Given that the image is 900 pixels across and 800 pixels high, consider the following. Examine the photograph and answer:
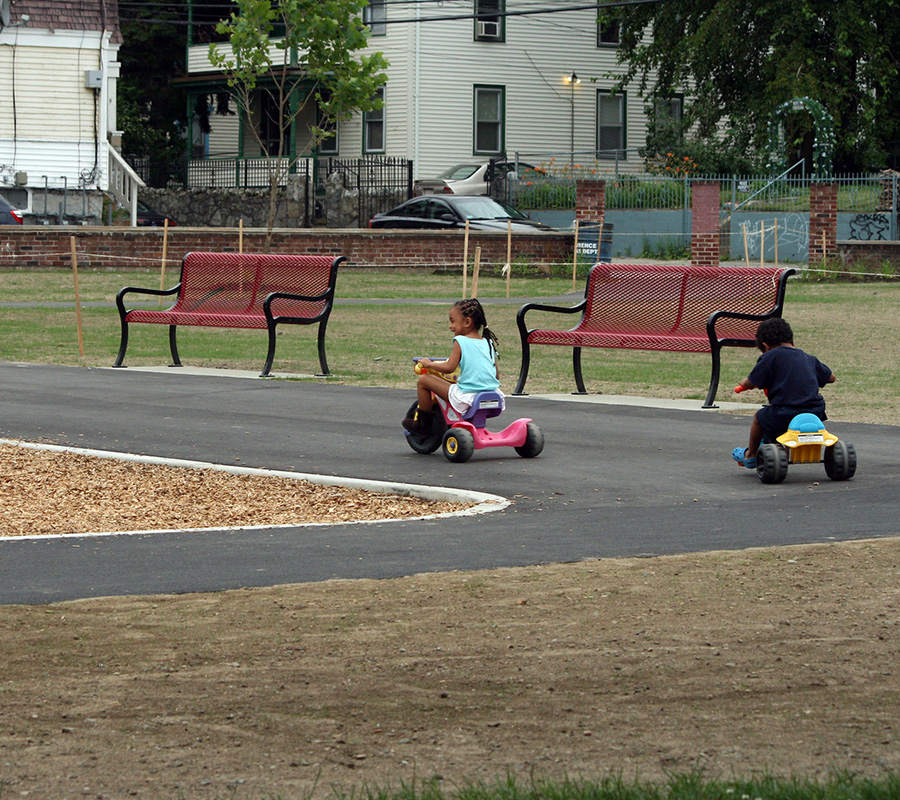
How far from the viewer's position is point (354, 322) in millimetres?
21672

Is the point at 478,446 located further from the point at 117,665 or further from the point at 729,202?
the point at 729,202

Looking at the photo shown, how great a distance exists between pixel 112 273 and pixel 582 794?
28095 millimetres

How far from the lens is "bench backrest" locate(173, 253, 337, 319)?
51.2ft

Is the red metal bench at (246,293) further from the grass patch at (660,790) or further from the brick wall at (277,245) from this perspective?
the brick wall at (277,245)

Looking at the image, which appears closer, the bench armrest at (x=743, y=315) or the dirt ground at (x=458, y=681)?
the dirt ground at (x=458, y=681)

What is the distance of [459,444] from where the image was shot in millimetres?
9688

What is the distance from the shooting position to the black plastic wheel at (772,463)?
8.79 meters

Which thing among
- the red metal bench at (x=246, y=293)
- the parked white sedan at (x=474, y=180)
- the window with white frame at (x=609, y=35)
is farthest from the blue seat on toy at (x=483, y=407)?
the window with white frame at (x=609, y=35)

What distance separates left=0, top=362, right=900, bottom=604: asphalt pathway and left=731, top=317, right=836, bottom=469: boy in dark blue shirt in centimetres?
25

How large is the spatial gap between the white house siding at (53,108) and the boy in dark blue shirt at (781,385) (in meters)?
32.5

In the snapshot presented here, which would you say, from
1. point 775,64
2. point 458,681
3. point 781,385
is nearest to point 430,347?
Answer: point 781,385

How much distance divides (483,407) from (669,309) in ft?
13.8

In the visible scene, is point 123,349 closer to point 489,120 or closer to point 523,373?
point 523,373

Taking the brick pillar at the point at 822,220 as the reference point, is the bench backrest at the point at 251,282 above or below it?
below
